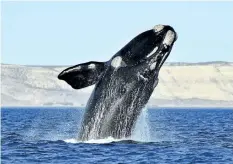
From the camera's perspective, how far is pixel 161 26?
20.6 meters

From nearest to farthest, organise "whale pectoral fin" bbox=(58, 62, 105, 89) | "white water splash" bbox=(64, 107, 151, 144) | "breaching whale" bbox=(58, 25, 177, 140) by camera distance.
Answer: "whale pectoral fin" bbox=(58, 62, 105, 89) → "breaching whale" bbox=(58, 25, 177, 140) → "white water splash" bbox=(64, 107, 151, 144)

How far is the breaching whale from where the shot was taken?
2055cm

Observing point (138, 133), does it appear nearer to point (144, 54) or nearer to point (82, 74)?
point (144, 54)

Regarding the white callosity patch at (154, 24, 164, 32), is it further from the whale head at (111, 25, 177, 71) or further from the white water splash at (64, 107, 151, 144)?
the white water splash at (64, 107, 151, 144)

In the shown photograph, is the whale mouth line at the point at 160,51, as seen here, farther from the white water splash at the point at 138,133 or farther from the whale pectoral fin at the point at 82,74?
the whale pectoral fin at the point at 82,74

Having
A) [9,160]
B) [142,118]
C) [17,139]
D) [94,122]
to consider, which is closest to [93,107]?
[94,122]

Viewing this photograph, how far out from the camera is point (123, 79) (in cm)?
2083

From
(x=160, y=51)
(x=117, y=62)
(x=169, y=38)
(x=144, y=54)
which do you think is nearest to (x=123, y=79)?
(x=117, y=62)

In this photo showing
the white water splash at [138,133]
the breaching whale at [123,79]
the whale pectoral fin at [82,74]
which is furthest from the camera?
the white water splash at [138,133]

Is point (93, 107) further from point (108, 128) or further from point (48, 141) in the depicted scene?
point (48, 141)

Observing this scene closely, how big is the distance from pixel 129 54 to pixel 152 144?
3833 millimetres

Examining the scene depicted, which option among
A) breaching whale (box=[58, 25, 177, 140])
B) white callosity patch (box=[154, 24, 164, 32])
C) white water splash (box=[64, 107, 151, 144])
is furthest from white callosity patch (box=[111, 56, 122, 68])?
white water splash (box=[64, 107, 151, 144])

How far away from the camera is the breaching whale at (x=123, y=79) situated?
809 inches

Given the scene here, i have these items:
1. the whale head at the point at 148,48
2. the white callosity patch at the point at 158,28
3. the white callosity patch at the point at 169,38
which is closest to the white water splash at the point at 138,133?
the whale head at the point at 148,48
